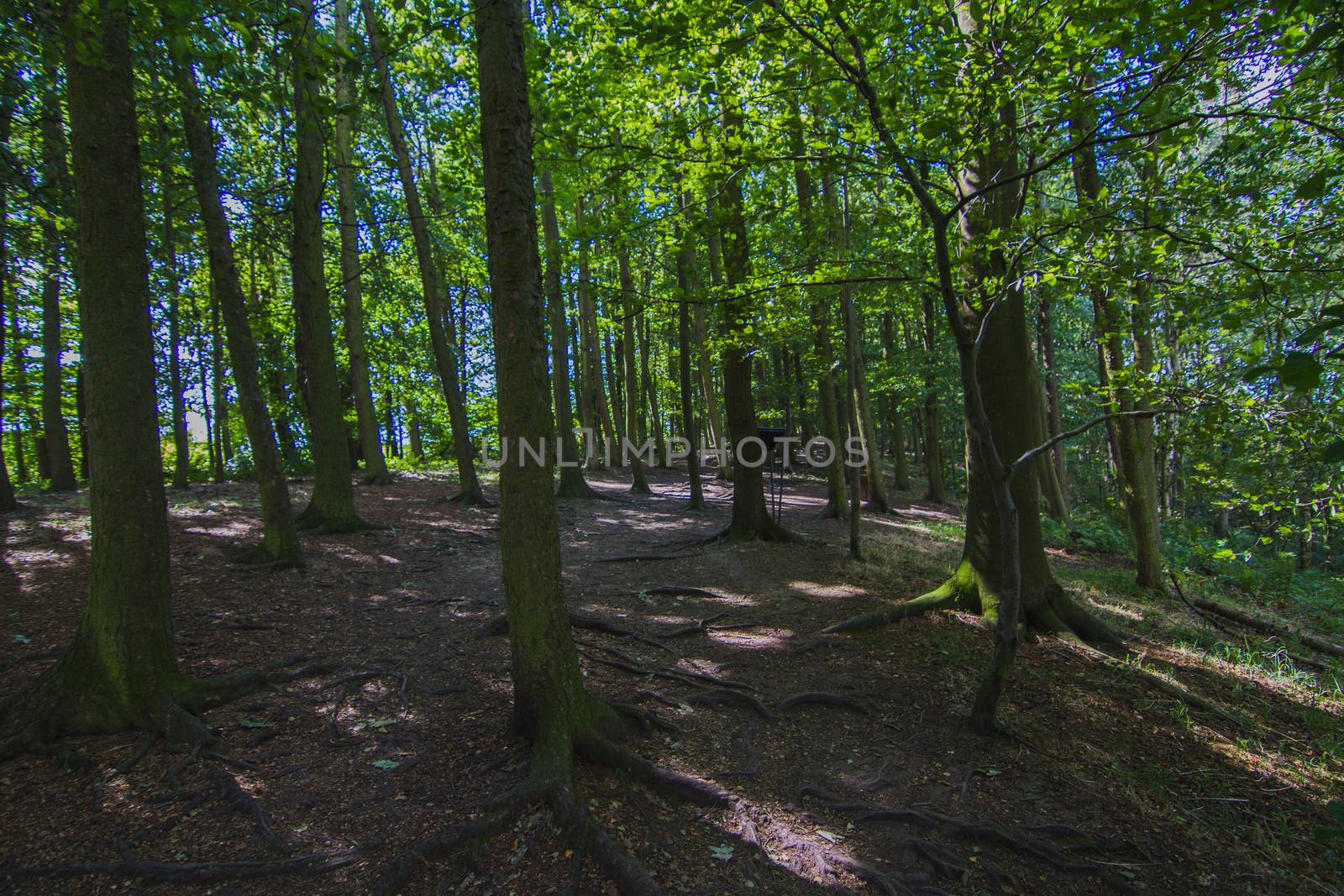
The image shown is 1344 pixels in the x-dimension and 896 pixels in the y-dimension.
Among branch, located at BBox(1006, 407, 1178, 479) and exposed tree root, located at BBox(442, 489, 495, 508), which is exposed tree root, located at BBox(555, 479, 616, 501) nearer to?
exposed tree root, located at BBox(442, 489, 495, 508)

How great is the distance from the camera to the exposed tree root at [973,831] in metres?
3.33

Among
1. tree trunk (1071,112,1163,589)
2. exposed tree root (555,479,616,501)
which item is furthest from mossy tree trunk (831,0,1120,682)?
exposed tree root (555,479,616,501)

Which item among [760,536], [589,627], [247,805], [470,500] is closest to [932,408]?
[760,536]

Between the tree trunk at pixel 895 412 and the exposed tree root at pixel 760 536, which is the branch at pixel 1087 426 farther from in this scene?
the tree trunk at pixel 895 412

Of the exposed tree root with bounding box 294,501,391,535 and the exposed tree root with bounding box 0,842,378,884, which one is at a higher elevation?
the exposed tree root with bounding box 294,501,391,535

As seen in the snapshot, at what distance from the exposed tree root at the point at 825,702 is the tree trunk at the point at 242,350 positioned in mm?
5981

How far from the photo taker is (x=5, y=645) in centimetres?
472

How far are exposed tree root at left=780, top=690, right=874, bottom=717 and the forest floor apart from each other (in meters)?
0.02

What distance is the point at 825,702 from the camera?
16.5 ft

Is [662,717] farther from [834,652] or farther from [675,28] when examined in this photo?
[675,28]

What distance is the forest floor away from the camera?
307 cm

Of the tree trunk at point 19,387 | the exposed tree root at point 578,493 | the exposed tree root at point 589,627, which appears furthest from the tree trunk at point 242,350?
the exposed tree root at point 578,493


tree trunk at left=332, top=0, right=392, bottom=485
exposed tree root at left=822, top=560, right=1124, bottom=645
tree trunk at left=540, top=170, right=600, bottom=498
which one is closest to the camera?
exposed tree root at left=822, top=560, right=1124, bottom=645

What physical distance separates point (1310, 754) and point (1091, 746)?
165 cm
